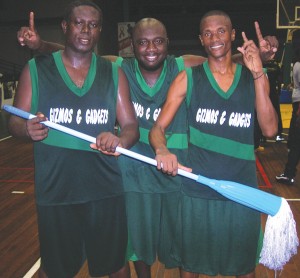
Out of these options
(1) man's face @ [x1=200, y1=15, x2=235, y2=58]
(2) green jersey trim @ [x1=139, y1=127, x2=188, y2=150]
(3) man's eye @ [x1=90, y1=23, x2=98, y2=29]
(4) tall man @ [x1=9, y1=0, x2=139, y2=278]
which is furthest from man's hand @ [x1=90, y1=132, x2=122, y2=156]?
(1) man's face @ [x1=200, y1=15, x2=235, y2=58]

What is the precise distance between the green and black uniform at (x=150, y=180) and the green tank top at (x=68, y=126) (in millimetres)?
286

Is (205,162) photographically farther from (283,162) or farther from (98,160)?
(283,162)

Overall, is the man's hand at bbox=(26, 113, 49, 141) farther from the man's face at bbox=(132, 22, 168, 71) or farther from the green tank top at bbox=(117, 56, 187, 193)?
the man's face at bbox=(132, 22, 168, 71)

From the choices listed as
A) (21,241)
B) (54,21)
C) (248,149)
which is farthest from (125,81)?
(54,21)

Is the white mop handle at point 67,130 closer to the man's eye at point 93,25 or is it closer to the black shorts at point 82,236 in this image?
the black shorts at point 82,236

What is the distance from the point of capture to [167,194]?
2.12 meters

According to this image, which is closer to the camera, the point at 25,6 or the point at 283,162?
the point at 283,162

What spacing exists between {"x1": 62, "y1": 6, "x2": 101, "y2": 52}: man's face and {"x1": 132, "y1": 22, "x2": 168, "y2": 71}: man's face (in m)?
0.35

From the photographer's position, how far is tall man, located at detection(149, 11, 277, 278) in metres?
1.81

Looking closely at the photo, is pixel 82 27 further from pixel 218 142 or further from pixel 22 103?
pixel 218 142

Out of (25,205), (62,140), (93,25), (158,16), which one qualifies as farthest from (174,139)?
(158,16)

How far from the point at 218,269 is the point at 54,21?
12412mm

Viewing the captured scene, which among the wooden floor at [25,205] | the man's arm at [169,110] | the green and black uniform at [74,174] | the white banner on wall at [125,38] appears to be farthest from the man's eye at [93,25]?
the white banner on wall at [125,38]

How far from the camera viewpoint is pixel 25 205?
157 inches
